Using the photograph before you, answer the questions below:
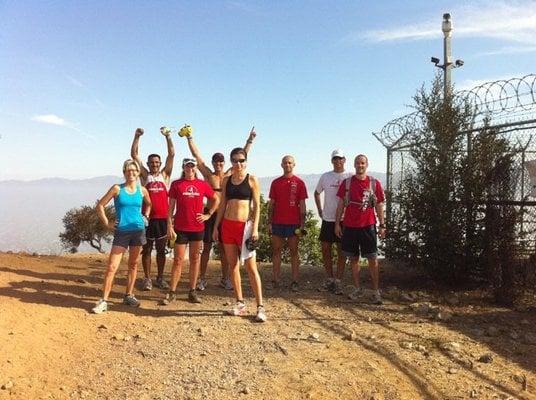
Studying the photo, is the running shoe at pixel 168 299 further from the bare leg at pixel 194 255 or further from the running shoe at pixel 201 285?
the running shoe at pixel 201 285

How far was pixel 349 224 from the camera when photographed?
6.85 metres

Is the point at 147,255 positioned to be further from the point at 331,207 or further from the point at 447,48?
the point at 447,48

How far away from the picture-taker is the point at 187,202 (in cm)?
631

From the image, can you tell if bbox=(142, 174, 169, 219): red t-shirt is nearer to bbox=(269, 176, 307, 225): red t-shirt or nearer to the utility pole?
bbox=(269, 176, 307, 225): red t-shirt

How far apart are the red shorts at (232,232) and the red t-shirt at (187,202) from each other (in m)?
0.61

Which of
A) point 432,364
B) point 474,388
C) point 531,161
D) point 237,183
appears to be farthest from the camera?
point 531,161

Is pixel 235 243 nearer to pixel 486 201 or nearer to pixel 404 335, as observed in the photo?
pixel 404 335

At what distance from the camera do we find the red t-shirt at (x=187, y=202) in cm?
628

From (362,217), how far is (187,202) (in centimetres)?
235

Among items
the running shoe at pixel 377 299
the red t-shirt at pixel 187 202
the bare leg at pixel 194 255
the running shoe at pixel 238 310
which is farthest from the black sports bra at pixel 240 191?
the running shoe at pixel 377 299

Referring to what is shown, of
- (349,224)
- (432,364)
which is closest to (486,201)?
(349,224)

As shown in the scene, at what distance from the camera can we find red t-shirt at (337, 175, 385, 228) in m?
6.77

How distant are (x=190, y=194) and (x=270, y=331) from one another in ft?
6.72

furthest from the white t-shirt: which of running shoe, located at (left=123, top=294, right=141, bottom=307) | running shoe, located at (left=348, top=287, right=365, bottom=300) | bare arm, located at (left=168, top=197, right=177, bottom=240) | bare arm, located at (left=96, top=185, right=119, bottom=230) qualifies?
bare arm, located at (left=96, top=185, right=119, bottom=230)
